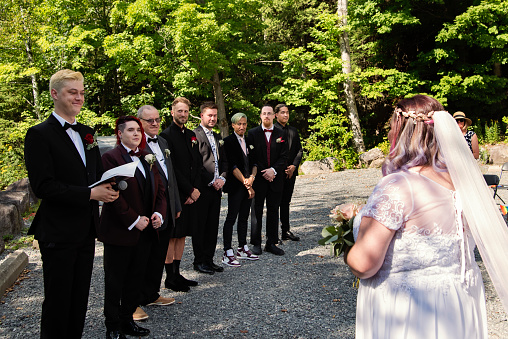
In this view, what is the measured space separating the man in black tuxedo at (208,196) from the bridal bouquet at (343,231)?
337 cm

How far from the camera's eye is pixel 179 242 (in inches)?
209

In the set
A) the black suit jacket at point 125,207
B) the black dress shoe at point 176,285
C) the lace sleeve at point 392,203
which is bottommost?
the black dress shoe at point 176,285

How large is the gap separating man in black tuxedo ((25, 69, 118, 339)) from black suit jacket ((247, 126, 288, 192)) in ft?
12.3

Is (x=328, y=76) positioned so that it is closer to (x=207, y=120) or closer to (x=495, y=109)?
(x=495, y=109)

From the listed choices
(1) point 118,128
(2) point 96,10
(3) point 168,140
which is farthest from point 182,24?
(1) point 118,128

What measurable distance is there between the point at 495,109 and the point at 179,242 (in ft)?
62.9

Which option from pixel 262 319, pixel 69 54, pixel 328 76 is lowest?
pixel 262 319

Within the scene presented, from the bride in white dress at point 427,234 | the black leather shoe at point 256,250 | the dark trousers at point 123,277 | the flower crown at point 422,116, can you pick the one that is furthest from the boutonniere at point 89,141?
the black leather shoe at point 256,250

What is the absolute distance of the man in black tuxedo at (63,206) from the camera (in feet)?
9.91

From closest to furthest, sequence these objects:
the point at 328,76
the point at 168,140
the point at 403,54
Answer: the point at 168,140, the point at 328,76, the point at 403,54

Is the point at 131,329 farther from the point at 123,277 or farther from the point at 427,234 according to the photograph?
the point at 427,234

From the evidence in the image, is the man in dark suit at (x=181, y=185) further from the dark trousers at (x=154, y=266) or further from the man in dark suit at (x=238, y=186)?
the man in dark suit at (x=238, y=186)

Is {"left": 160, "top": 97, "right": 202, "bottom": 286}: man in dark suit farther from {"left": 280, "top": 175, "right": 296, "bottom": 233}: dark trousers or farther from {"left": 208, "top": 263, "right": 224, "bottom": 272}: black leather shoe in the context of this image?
{"left": 280, "top": 175, "right": 296, "bottom": 233}: dark trousers

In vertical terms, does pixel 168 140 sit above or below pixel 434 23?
below
